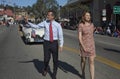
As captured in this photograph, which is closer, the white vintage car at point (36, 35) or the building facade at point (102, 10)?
the white vintage car at point (36, 35)

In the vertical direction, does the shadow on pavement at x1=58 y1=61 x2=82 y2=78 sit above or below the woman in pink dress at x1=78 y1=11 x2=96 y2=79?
below

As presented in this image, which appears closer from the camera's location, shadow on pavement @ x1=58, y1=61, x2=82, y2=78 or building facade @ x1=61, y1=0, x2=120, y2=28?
shadow on pavement @ x1=58, y1=61, x2=82, y2=78

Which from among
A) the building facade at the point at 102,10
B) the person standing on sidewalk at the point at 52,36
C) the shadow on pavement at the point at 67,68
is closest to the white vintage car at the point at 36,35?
the shadow on pavement at the point at 67,68

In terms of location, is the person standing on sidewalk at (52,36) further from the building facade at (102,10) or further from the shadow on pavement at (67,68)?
the building facade at (102,10)

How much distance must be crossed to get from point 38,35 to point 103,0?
4708cm

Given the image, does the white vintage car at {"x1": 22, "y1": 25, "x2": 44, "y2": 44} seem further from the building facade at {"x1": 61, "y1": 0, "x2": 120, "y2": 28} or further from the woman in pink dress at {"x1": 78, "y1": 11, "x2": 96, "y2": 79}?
the building facade at {"x1": 61, "y1": 0, "x2": 120, "y2": 28}

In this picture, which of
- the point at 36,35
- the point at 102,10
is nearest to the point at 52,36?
the point at 36,35

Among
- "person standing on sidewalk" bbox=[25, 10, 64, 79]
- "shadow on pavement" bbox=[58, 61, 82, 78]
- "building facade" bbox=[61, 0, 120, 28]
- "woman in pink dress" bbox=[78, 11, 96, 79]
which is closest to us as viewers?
"woman in pink dress" bbox=[78, 11, 96, 79]

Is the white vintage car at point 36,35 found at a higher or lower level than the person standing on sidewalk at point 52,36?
lower

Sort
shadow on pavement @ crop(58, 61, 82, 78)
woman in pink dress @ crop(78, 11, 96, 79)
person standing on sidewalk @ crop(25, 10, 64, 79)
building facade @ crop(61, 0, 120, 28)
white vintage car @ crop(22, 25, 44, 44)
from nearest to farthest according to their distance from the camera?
woman in pink dress @ crop(78, 11, 96, 79)
person standing on sidewalk @ crop(25, 10, 64, 79)
shadow on pavement @ crop(58, 61, 82, 78)
white vintage car @ crop(22, 25, 44, 44)
building facade @ crop(61, 0, 120, 28)

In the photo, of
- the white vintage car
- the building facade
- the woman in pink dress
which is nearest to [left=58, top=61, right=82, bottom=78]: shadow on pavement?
the woman in pink dress

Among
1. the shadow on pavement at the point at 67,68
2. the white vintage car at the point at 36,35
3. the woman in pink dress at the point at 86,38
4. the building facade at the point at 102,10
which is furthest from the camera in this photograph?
the building facade at the point at 102,10

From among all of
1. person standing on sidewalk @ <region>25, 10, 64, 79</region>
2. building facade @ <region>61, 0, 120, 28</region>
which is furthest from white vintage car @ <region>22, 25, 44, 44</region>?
building facade @ <region>61, 0, 120, 28</region>

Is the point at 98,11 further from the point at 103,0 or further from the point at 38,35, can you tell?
the point at 38,35
